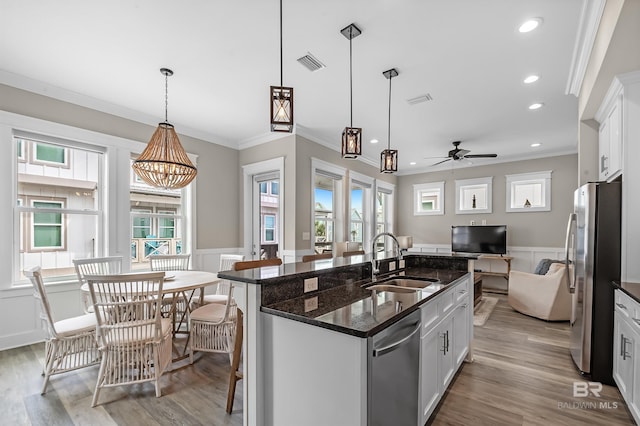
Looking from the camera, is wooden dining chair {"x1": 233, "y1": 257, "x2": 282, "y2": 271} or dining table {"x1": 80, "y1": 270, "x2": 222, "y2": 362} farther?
dining table {"x1": 80, "y1": 270, "x2": 222, "y2": 362}

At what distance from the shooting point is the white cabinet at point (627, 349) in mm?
1950

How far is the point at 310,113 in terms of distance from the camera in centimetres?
423

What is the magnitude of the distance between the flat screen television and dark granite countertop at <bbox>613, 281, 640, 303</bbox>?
4.25 metres

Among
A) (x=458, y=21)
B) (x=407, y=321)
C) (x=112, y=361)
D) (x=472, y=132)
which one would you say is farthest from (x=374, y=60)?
(x=112, y=361)

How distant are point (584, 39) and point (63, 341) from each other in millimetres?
4990

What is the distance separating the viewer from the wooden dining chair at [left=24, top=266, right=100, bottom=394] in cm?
236

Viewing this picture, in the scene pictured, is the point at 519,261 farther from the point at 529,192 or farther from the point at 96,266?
the point at 96,266

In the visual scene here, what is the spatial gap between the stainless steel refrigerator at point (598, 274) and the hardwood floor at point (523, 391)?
22 centimetres

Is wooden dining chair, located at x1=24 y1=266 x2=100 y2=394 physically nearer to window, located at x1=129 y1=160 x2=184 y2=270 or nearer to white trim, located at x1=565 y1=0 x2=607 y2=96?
window, located at x1=129 y1=160 x2=184 y2=270

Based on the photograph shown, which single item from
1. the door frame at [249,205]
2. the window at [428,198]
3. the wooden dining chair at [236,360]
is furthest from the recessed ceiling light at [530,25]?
the window at [428,198]

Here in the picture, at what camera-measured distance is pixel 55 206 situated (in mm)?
3656

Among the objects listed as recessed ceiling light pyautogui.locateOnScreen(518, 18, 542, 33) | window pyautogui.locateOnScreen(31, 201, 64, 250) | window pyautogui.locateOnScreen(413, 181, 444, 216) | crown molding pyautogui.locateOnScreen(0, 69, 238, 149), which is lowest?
window pyautogui.locateOnScreen(31, 201, 64, 250)

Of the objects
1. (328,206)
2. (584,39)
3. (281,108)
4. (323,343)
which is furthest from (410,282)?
(328,206)

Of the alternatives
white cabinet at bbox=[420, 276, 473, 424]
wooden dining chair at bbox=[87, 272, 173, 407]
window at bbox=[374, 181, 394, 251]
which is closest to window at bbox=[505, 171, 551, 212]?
window at bbox=[374, 181, 394, 251]
